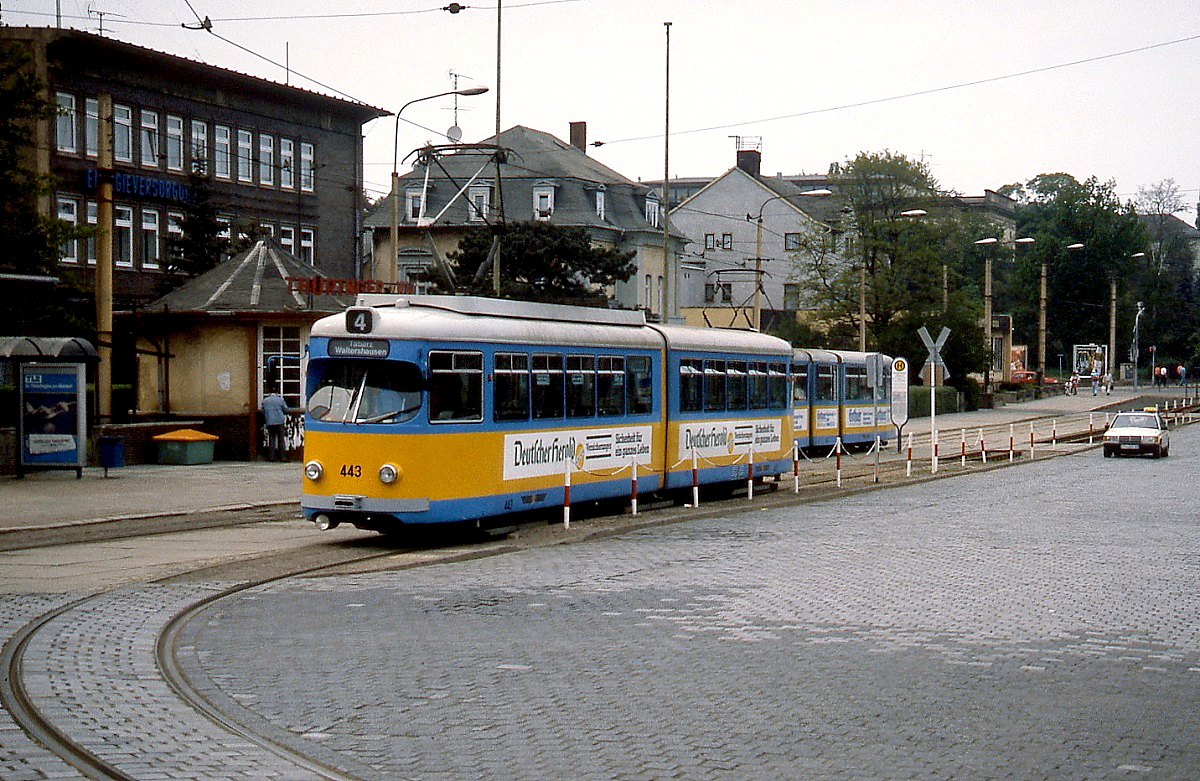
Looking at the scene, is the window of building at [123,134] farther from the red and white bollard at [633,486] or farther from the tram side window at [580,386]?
the tram side window at [580,386]

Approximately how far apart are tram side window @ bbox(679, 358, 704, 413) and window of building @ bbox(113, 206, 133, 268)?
2735 cm

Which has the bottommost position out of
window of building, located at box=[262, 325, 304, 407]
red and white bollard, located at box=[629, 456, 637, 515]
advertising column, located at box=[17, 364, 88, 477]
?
red and white bollard, located at box=[629, 456, 637, 515]

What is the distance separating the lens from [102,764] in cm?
769

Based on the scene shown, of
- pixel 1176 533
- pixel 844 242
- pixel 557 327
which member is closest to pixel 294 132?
pixel 844 242

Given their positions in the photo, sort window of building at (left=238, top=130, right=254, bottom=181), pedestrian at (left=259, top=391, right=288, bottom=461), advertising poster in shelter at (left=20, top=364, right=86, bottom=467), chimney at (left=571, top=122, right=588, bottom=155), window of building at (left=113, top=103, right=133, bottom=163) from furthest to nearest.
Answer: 1. chimney at (left=571, top=122, right=588, bottom=155)
2. window of building at (left=238, top=130, right=254, bottom=181)
3. window of building at (left=113, top=103, right=133, bottom=163)
4. pedestrian at (left=259, top=391, right=288, bottom=461)
5. advertising poster in shelter at (left=20, top=364, right=86, bottom=467)

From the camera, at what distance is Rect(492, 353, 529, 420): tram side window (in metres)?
19.7

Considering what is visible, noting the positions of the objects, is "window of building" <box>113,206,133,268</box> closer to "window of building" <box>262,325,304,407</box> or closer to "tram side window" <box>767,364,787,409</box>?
"window of building" <box>262,325,304,407</box>

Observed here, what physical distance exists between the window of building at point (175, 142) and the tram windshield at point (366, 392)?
108ft

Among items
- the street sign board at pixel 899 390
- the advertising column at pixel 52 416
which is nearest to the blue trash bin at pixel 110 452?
the advertising column at pixel 52 416

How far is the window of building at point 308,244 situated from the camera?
56.1m

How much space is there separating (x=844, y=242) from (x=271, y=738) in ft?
221

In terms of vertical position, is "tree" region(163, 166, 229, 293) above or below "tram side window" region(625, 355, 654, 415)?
above

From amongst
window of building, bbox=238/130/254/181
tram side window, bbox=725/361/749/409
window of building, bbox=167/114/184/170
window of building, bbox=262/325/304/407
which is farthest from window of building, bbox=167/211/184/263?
tram side window, bbox=725/361/749/409

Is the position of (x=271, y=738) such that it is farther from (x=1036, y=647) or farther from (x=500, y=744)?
(x=1036, y=647)
